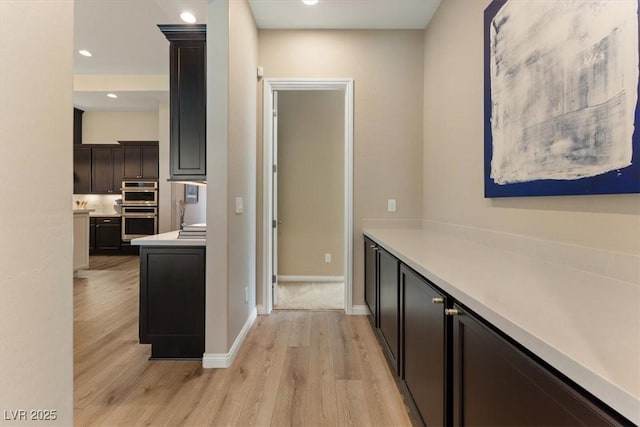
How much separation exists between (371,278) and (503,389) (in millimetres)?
1956

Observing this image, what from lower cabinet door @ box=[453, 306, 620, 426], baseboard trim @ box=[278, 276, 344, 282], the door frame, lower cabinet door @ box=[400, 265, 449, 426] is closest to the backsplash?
baseboard trim @ box=[278, 276, 344, 282]

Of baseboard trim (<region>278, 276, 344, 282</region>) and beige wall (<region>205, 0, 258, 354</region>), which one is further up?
beige wall (<region>205, 0, 258, 354</region>)

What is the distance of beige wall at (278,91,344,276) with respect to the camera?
4.50 m

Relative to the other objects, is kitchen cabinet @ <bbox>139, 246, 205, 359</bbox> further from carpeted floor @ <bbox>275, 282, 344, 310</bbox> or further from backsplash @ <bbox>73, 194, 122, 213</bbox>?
backsplash @ <bbox>73, 194, 122, 213</bbox>

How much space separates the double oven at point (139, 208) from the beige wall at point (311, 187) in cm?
343

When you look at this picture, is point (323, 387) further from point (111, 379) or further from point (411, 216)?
point (411, 216)

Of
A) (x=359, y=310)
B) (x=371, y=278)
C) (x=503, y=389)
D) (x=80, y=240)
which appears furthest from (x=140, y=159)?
(x=503, y=389)

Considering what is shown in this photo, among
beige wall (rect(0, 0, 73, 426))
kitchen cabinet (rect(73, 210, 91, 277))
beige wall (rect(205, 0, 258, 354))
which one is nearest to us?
beige wall (rect(0, 0, 73, 426))

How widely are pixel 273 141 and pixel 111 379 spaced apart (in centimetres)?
233

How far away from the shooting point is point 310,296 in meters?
3.81

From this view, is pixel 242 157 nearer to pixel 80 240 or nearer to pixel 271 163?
pixel 271 163

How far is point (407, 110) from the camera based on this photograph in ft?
10.3

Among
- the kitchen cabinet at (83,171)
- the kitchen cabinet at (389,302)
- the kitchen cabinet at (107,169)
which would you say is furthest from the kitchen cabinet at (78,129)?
the kitchen cabinet at (389,302)

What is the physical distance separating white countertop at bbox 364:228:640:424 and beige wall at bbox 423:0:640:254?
17cm
